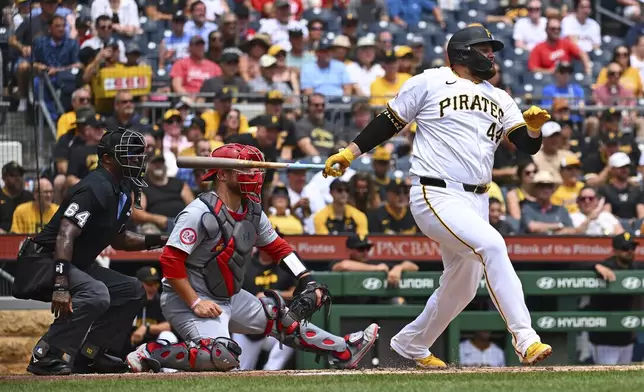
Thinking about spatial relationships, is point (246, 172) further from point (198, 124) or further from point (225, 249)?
point (198, 124)

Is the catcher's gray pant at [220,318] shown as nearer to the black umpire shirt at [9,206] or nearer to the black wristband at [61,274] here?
the black wristband at [61,274]

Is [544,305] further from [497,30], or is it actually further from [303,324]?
[497,30]

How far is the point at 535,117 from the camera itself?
7215 mm

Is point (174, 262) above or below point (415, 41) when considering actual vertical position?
below

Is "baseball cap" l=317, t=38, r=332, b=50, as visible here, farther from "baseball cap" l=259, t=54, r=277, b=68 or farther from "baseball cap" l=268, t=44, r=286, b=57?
"baseball cap" l=259, t=54, r=277, b=68

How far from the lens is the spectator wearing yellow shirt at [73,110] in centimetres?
→ 1182

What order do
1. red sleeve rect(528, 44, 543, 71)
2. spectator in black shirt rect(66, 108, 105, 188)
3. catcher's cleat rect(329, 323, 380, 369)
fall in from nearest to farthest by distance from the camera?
catcher's cleat rect(329, 323, 380, 369), spectator in black shirt rect(66, 108, 105, 188), red sleeve rect(528, 44, 543, 71)

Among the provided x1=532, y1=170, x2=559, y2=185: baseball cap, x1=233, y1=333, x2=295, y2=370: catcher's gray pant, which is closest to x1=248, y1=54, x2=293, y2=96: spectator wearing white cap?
x1=532, y1=170, x2=559, y2=185: baseball cap

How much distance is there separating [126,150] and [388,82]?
6698 millimetres

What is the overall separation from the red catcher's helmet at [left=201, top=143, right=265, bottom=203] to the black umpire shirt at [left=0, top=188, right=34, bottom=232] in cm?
322

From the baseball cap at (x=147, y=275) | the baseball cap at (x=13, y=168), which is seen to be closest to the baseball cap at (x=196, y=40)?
the baseball cap at (x=13, y=168)

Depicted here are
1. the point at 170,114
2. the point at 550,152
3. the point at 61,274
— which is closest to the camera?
the point at 61,274

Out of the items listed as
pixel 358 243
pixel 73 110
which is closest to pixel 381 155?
pixel 358 243

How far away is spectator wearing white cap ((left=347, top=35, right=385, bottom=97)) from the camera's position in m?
14.0
